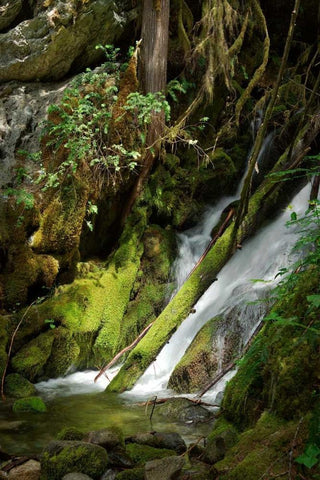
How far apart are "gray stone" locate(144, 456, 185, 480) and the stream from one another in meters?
1.31

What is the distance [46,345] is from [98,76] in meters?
4.26

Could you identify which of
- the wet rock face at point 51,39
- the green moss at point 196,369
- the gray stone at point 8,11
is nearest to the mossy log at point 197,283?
the green moss at point 196,369

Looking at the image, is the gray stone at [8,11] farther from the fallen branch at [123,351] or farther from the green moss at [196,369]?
the green moss at [196,369]

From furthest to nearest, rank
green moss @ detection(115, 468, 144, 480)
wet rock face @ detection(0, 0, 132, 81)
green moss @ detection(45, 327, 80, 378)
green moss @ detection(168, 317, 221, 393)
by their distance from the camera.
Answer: wet rock face @ detection(0, 0, 132, 81) < green moss @ detection(45, 327, 80, 378) < green moss @ detection(168, 317, 221, 393) < green moss @ detection(115, 468, 144, 480)

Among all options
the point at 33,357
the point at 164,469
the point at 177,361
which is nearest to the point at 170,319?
the point at 177,361

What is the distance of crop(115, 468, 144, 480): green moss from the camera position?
8.18ft

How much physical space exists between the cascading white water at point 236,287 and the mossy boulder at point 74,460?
256 cm

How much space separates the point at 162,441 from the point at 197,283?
324 centimetres

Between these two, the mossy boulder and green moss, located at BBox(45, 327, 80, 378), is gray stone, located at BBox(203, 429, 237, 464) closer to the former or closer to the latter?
the mossy boulder

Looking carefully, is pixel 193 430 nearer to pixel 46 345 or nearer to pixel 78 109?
pixel 46 345

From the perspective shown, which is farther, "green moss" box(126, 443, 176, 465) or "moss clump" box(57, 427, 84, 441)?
"moss clump" box(57, 427, 84, 441)

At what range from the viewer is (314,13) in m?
10.2

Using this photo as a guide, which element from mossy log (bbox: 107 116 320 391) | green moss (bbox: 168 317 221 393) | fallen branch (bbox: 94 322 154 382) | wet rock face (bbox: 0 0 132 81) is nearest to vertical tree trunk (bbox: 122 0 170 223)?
wet rock face (bbox: 0 0 132 81)

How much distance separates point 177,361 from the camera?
5797 millimetres
